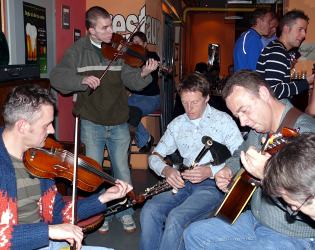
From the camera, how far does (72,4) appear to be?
428 centimetres

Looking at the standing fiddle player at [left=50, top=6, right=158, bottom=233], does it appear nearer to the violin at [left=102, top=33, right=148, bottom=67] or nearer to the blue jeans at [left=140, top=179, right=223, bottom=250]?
the violin at [left=102, top=33, right=148, bottom=67]

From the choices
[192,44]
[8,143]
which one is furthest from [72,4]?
[192,44]

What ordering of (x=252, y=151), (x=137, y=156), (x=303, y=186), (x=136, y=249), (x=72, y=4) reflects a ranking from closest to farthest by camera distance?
(x=303, y=186)
(x=252, y=151)
(x=136, y=249)
(x=72, y=4)
(x=137, y=156)

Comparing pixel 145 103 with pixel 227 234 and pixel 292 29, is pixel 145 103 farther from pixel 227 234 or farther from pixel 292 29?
pixel 227 234

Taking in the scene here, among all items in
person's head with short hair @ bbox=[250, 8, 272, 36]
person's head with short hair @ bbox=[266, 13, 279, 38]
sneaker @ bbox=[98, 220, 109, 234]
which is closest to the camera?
sneaker @ bbox=[98, 220, 109, 234]

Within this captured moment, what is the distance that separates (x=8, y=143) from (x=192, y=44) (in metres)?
14.5

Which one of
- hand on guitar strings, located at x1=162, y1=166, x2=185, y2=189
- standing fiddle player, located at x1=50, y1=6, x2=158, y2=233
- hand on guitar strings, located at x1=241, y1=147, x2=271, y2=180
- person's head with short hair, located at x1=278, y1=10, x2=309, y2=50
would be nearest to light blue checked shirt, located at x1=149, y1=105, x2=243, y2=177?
hand on guitar strings, located at x1=162, y1=166, x2=185, y2=189

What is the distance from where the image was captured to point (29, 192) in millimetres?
1893

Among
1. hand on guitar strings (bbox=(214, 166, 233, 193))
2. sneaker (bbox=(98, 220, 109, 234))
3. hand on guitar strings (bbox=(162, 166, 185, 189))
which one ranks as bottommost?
sneaker (bbox=(98, 220, 109, 234))

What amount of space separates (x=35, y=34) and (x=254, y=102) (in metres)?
2.06

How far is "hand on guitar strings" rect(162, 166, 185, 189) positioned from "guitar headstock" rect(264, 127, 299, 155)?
822 millimetres

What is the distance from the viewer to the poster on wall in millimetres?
3252

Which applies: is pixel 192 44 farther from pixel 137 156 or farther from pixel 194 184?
pixel 194 184

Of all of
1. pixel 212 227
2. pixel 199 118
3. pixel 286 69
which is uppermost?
pixel 286 69
